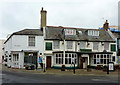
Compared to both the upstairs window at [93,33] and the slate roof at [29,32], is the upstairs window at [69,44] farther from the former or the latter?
the slate roof at [29,32]

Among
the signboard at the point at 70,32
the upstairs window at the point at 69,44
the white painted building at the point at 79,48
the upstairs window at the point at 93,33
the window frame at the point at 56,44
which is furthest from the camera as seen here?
the upstairs window at the point at 93,33

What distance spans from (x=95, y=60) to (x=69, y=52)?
5.62 m

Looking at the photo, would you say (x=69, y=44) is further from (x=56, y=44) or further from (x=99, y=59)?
(x=99, y=59)

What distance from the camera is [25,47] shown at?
94.6 ft

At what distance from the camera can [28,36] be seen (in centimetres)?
2895

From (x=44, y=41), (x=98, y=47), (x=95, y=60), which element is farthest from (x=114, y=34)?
(x=44, y=41)

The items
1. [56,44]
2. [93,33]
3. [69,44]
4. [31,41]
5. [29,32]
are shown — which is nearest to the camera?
[31,41]

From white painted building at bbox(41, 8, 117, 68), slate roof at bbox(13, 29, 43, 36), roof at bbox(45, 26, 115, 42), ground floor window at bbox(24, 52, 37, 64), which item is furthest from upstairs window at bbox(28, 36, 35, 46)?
roof at bbox(45, 26, 115, 42)

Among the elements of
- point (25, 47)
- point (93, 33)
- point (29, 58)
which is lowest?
point (29, 58)

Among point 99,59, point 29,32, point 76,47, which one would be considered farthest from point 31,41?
point 99,59

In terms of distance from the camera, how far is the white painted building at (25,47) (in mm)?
28609

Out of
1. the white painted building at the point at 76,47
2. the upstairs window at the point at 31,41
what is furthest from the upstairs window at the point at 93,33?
the upstairs window at the point at 31,41

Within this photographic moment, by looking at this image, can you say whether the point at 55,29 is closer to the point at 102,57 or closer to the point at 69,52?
the point at 69,52

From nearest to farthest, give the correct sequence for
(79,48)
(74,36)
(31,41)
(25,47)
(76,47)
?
(25,47) → (31,41) → (76,47) → (79,48) → (74,36)
